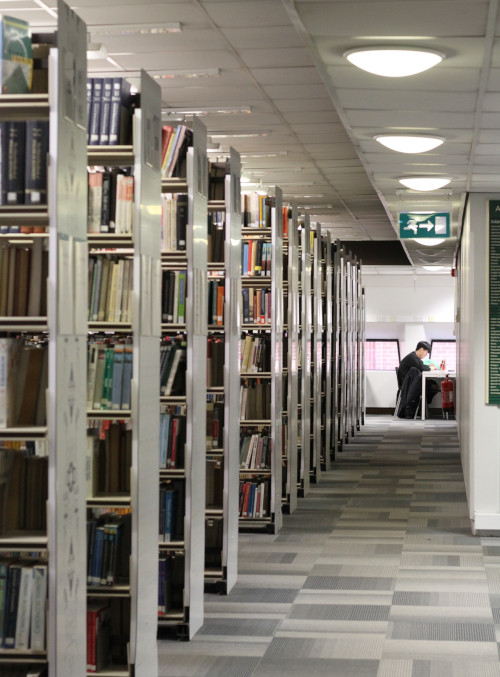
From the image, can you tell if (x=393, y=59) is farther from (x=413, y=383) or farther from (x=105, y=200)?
(x=413, y=383)

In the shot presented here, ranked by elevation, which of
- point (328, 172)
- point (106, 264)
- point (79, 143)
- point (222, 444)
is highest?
point (328, 172)

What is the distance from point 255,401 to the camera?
→ 9.20 meters

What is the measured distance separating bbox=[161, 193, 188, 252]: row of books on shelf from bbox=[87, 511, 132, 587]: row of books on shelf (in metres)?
1.78

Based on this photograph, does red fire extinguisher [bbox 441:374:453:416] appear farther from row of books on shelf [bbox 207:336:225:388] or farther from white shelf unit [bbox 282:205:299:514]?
row of books on shelf [bbox 207:336:225:388]

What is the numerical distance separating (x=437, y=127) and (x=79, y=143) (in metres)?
3.28

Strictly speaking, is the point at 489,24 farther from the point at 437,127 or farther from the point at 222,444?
the point at 222,444

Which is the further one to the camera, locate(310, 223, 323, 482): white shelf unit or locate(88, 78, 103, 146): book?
locate(310, 223, 323, 482): white shelf unit

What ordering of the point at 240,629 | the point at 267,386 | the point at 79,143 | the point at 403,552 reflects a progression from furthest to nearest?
the point at 267,386 → the point at 403,552 → the point at 240,629 → the point at 79,143

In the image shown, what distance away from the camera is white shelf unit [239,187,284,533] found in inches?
354

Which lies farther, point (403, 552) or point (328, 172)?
point (328, 172)

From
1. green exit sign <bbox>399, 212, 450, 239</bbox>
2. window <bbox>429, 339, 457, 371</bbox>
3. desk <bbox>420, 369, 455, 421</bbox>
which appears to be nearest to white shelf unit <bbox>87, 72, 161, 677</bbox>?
green exit sign <bbox>399, 212, 450, 239</bbox>

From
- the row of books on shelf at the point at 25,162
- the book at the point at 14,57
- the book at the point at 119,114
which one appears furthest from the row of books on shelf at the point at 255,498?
the book at the point at 14,57

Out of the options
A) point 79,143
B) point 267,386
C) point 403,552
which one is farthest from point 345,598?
point 79,143

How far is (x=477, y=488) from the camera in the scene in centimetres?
920
